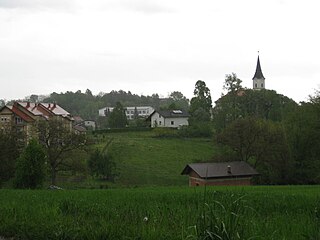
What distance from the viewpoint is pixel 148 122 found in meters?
109

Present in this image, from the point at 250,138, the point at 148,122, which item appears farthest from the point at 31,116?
the point at 148,122

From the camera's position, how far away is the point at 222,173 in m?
45.0

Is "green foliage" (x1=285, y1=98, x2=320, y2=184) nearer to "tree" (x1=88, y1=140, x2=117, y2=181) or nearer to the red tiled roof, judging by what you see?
"tree" (x1=88, y1=140, x2=117, y2=181)

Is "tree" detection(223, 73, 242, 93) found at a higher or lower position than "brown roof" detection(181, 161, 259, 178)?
higher

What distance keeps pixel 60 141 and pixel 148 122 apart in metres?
63.6

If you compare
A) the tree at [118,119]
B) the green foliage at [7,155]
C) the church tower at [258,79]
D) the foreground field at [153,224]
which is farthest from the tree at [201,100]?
the foreground field at [153,224]

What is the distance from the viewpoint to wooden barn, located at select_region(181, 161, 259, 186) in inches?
1751

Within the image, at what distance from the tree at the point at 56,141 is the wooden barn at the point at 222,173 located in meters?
11.9

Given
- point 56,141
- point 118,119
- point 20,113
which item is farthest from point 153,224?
point 118,119

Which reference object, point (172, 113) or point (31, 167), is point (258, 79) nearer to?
point (172, 113)

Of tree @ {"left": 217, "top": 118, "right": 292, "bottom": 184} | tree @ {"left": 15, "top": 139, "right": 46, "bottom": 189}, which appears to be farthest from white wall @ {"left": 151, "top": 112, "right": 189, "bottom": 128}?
tree @ {"left": 15, "top": 139, "right": 46, "bottom": 189}

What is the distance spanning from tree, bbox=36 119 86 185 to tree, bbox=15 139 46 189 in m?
11.4

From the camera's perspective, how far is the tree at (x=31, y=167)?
104 feet

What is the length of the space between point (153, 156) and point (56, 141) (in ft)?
70.0
